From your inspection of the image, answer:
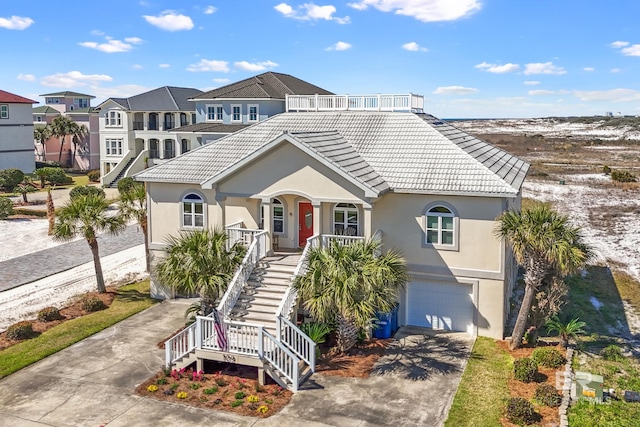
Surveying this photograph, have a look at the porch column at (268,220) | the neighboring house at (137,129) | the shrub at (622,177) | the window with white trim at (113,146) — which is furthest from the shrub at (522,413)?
the window with white trim at (113,146)

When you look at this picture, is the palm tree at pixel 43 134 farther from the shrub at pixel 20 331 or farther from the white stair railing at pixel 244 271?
the white stair railing at pixel 244 271

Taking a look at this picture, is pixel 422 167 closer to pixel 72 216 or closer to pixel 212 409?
pixel 212 409

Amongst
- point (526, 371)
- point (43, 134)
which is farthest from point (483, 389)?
point (43, 134)

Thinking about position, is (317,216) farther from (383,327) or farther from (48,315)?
(48,315)

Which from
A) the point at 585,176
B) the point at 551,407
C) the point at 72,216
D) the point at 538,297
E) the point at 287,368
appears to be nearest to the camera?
the point at 551,407

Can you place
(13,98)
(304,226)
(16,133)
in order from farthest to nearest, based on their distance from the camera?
(13,98) → (16,133) → (304,226)

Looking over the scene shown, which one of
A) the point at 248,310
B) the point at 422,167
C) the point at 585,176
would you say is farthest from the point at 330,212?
the point at 585,176
